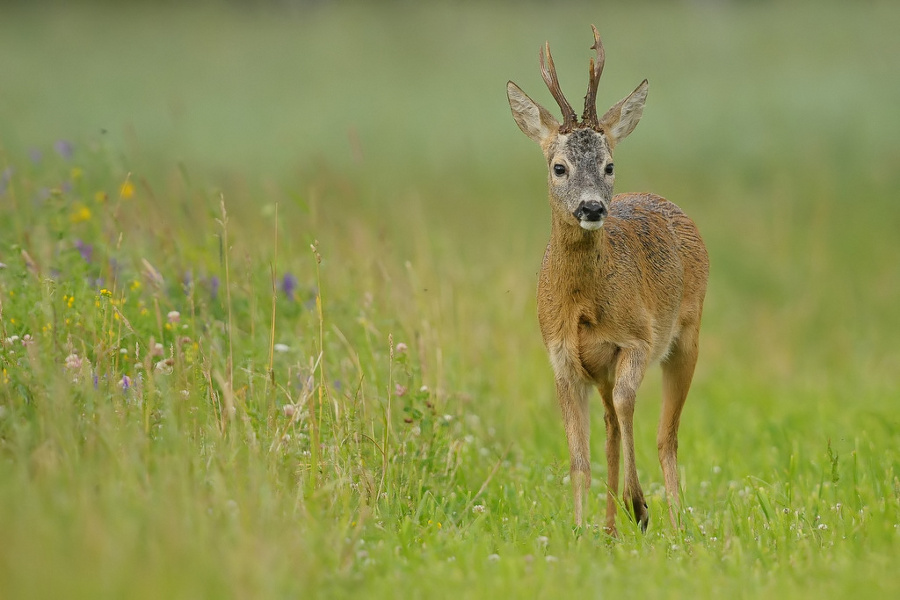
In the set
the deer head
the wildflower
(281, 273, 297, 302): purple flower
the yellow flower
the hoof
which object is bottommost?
the hoof

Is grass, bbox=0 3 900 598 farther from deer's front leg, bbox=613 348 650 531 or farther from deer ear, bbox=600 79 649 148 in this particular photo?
deer ear, bbox=600 79 649 148

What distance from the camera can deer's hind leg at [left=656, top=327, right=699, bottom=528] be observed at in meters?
7.31

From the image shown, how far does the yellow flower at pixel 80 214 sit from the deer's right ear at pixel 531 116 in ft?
9.27

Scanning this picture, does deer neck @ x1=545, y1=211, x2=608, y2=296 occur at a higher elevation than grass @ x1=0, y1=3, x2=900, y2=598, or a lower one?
higher

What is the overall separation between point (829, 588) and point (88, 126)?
621 inches

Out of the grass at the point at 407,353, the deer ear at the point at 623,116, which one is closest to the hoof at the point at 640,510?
the grass at the point at 407,353

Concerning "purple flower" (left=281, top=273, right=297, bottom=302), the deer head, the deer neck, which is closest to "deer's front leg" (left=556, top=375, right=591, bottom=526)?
the deer neck

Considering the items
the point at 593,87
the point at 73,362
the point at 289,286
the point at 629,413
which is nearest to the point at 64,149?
the point at 289,286

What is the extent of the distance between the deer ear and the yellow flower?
331 centimetres

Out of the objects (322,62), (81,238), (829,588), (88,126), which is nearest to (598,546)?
(829,588)

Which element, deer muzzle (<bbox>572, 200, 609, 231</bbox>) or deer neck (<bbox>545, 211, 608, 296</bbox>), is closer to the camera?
deer muzzle (<bbox>572, 200, 609, 231</bbox>)

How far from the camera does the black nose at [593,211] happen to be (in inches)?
245

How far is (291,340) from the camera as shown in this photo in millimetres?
7535

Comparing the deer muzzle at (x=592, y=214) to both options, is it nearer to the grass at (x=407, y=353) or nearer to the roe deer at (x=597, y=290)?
the roe deer at (x=597, y=290)
